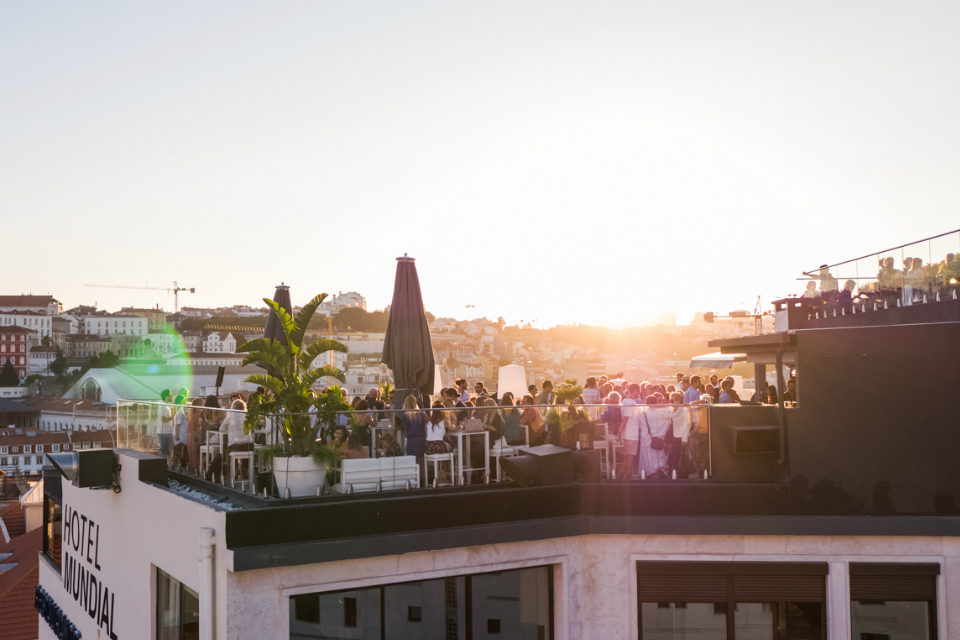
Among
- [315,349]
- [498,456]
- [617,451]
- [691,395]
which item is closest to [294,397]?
[315,349]

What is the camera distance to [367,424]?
350 inches

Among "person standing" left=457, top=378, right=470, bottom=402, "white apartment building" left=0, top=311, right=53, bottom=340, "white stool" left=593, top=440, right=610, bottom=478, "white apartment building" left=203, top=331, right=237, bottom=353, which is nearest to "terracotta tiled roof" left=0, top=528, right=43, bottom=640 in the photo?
"person standing" left=457, top=378, right=470, bottom=402

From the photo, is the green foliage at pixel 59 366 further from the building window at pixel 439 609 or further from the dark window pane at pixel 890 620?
the dark window pane at pixel 890 620

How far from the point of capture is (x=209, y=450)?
9.71 m

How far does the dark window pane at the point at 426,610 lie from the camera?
8852 millimetres

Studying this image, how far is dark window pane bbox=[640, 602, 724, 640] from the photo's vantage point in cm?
952

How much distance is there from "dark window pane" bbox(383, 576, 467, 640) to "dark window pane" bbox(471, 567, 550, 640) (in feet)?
0.67

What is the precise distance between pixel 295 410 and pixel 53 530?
37.0 ft

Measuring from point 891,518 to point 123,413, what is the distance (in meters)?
11.3

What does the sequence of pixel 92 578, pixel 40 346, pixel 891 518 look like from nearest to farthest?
1. pixel 891 518
2. pixel 92 578
3. pixel 40 346

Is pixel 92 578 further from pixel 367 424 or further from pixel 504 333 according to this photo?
pixel 504 333

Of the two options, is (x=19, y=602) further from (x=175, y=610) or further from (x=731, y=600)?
(x=731, y=600)

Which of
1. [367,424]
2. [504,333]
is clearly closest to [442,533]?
[367,424]

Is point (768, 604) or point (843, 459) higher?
point (843, 459)
